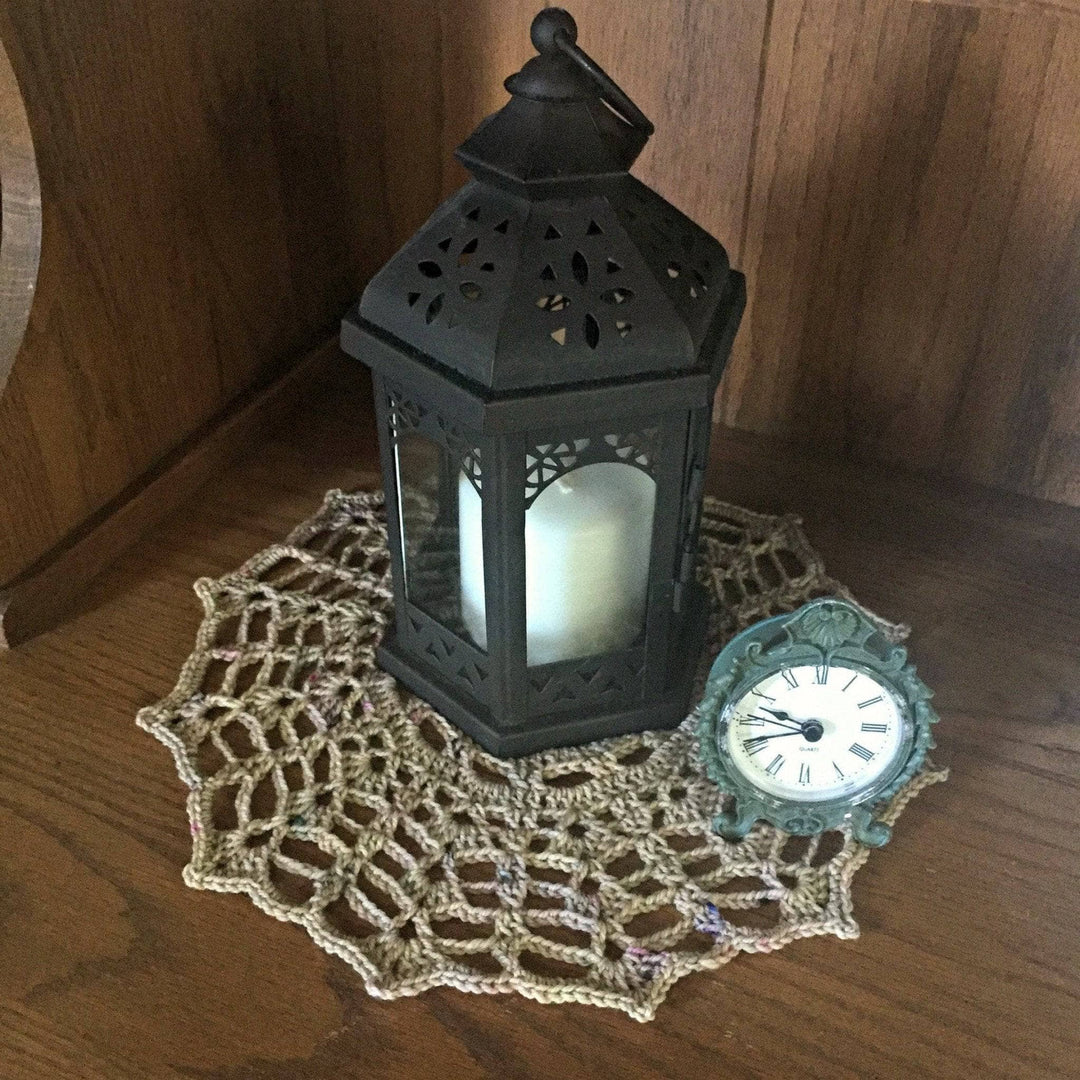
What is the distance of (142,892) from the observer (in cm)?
55

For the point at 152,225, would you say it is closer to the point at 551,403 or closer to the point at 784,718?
the point at 551,403

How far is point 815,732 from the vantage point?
1.80 ft

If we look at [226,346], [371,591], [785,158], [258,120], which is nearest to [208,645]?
[371,591]

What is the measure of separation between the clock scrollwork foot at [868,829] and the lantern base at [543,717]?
12 cm

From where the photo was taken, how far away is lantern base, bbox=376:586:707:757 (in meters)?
0.62

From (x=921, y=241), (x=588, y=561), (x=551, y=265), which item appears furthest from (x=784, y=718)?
(x=921, y=241)

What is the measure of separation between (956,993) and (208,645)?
0.45 meters

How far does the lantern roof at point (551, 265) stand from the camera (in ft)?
1.61

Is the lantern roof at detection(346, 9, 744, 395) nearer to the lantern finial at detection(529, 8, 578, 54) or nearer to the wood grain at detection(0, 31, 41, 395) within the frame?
the lantern finial at detection(529, 8, 578, 54)

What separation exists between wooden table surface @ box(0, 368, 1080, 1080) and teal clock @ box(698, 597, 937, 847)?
44 millimetres

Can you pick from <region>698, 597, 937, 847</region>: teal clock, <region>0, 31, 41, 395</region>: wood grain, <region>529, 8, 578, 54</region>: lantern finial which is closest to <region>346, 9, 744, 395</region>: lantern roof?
<region>529, 8, 578, 54</region>: lantern finial

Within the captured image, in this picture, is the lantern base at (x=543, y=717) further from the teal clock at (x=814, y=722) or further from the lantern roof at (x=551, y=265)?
the lantern roof at (x=551, y=265)

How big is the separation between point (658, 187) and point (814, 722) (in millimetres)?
426

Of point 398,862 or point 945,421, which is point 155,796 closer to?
point 398,862
